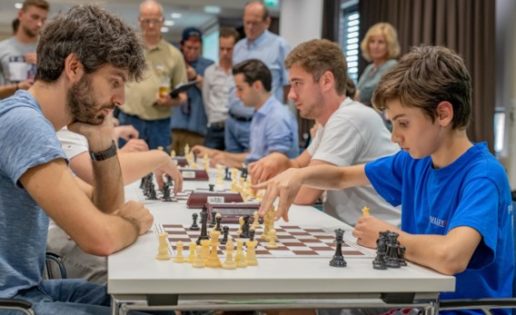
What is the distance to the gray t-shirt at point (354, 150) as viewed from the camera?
295 cm

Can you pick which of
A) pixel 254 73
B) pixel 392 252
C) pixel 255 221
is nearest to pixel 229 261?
pixel 392 252

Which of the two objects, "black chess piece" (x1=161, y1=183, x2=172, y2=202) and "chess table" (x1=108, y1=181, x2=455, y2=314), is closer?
"chess table" (x1=108, y1=181, x2=455, y2=314)

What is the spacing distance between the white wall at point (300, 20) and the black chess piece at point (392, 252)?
7.51 m

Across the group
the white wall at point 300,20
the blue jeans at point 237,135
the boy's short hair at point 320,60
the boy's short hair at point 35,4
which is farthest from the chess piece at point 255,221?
the white wall at point 300,20

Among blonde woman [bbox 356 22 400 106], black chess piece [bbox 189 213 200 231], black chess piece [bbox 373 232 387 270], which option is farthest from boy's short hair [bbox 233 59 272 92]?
black chess piece [bbox 373 232 387 270]

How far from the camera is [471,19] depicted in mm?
5812

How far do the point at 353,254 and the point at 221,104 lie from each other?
5.14m

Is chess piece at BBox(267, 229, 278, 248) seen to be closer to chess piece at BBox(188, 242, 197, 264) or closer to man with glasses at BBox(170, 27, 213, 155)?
chess piece at BBox(188, 242, 197, 264)

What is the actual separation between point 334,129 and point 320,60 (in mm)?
388

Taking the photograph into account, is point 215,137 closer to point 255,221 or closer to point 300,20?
point 300,20

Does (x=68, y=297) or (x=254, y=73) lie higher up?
(x=254, y=73)

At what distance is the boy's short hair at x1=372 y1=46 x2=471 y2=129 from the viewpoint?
1.96 m

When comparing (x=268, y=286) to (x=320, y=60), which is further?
(x=320, y=60)

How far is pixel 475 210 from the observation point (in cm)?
179
